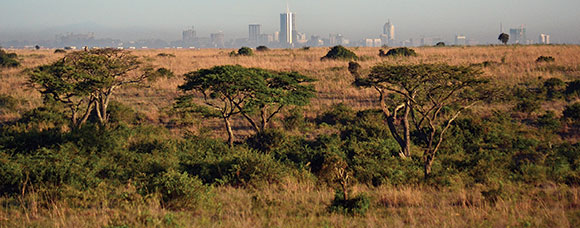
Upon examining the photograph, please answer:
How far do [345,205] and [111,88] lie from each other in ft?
35.9

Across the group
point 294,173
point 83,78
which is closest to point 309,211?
point 294,173

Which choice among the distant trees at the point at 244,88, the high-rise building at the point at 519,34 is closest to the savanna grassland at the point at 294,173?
the distant trees at the point at 244,88

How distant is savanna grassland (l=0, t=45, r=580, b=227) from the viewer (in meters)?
5.74

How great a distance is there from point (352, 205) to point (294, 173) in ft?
9.67

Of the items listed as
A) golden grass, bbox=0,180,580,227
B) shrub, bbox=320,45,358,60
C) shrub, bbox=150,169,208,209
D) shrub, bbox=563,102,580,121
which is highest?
shrub, bbox=320,45,358,60

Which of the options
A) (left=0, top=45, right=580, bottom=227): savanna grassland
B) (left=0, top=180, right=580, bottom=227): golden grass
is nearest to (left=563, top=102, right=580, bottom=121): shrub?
(left=0, top=45, right=580, bottom=227): savanna grassland

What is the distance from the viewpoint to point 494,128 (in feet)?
45.0

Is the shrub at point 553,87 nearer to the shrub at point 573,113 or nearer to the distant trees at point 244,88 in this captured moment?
the shrub at point 573,113

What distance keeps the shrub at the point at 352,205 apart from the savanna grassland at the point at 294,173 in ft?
0.07

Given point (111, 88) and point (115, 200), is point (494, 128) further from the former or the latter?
point (111, 88)

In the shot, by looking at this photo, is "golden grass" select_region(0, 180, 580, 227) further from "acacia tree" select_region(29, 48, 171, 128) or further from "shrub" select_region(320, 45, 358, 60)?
"shrub" select_region(320, 45, 358, 60)

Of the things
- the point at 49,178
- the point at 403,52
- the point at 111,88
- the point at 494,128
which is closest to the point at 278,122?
the point at 111,88

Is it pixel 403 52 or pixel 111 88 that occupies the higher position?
pixel 403 52

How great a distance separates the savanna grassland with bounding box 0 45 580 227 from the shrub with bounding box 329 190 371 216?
22 millimetres
